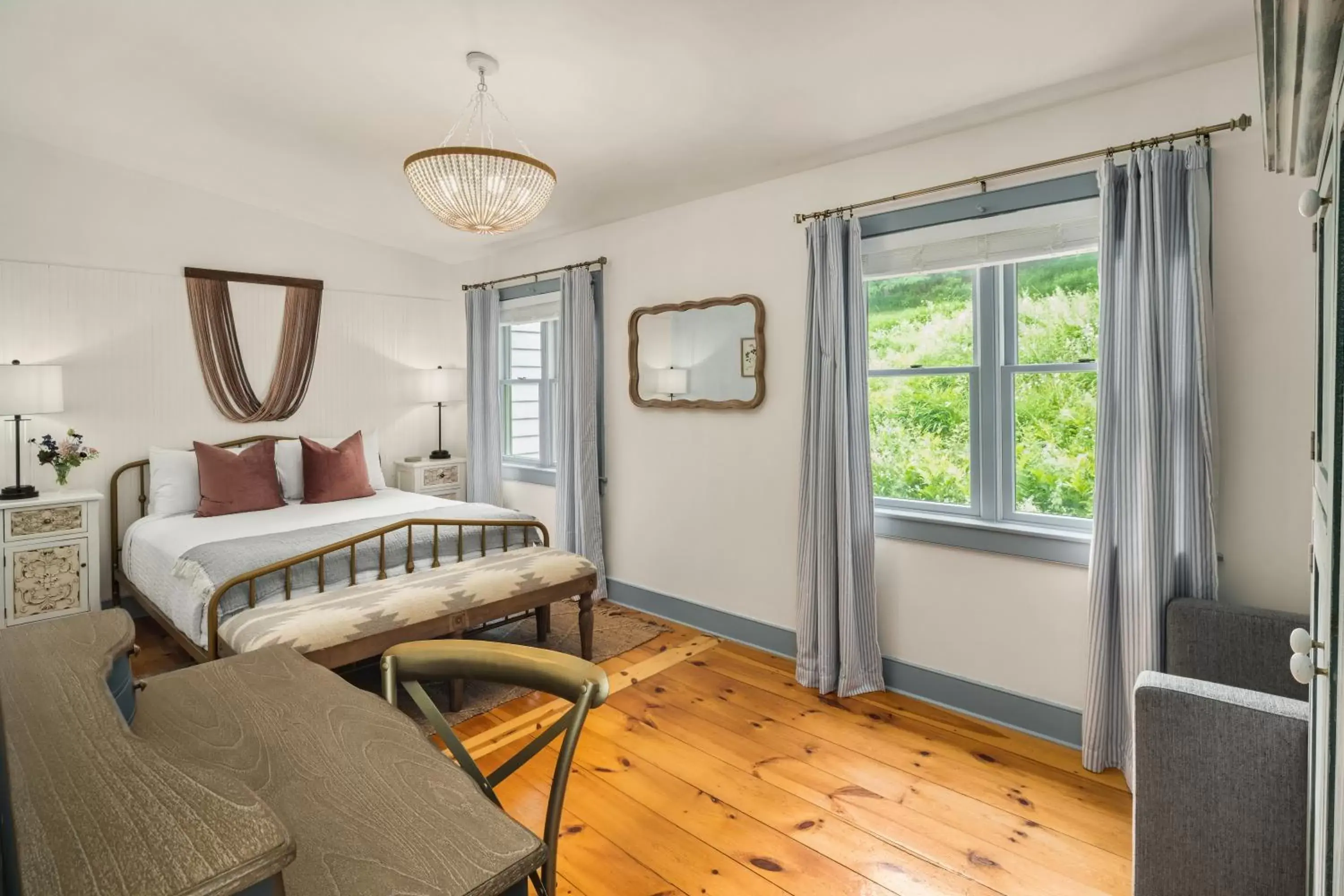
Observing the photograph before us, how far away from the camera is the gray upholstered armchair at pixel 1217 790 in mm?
1538

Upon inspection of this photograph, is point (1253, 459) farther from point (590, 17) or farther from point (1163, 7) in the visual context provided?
point (590, 17)

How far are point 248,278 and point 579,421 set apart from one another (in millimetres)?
2451

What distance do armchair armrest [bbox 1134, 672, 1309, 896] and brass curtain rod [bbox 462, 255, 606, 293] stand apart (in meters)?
3.60

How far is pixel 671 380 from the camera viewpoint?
402cm

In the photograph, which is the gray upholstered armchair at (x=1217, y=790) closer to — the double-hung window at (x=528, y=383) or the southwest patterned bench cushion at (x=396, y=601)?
the southwest patterned bench cushion at (x=396, y=601)

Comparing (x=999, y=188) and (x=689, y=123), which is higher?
(x=689, y=123)

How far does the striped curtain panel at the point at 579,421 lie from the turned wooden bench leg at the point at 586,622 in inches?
37.7

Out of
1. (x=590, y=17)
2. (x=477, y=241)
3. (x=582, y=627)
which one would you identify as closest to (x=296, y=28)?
(x=590, y=17)

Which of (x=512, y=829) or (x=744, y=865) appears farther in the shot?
(x=744, y=865)

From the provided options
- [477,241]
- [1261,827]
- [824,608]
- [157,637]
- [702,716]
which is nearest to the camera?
[1261,827]

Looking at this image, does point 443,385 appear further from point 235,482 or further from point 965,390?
point 965,390

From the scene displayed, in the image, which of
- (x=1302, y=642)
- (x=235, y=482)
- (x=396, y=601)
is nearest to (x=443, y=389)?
(x=235, y=482)

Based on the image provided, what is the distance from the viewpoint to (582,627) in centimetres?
342

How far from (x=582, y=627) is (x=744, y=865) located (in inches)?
62.1
